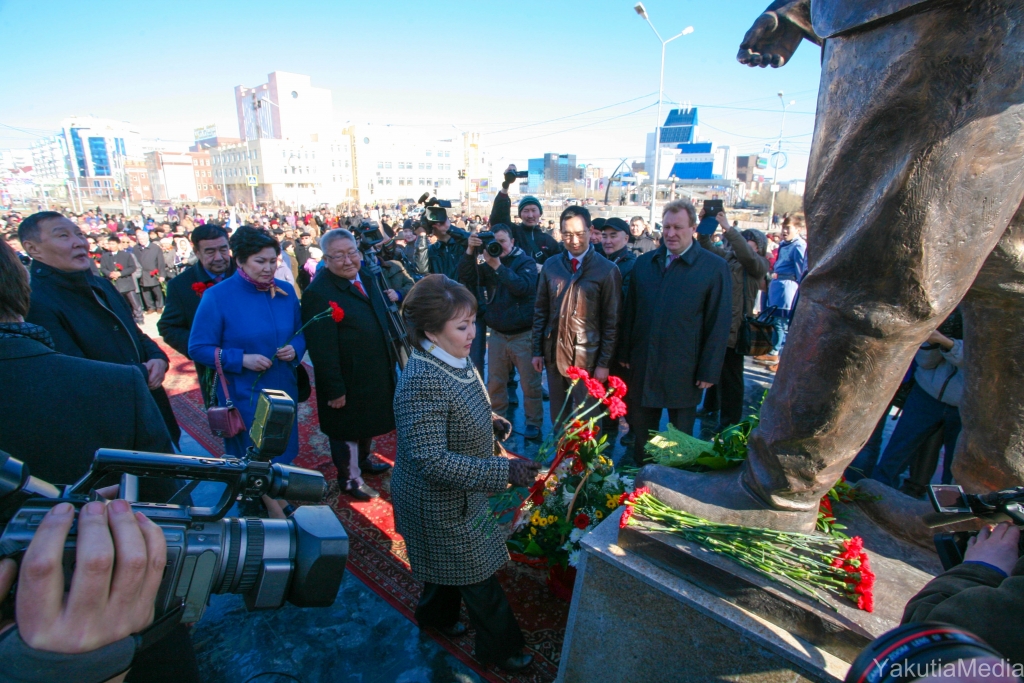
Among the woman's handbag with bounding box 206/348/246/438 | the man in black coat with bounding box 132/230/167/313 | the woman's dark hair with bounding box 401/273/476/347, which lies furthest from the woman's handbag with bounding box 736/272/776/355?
the man in black coat with bounding box 132/230/167/313

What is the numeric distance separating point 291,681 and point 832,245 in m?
2.47

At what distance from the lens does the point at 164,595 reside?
31.0 inches

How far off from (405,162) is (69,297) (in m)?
80.6

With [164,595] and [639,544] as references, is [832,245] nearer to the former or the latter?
[639,544]

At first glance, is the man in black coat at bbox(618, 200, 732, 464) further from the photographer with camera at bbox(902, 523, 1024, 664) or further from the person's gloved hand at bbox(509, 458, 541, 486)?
the photographer with camera at bbox(902, 523, 1024, 664)

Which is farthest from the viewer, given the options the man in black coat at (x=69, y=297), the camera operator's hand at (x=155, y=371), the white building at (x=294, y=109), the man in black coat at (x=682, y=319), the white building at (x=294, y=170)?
the white building at (x=294, y=109)

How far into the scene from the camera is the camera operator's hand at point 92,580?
652 mm

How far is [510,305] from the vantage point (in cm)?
446

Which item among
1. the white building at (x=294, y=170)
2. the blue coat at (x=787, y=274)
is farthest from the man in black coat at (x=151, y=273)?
the white building at (x=294, y=170)

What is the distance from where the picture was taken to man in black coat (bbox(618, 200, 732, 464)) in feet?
11.0

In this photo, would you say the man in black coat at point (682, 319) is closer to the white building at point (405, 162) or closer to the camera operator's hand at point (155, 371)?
the camera operator's hand at point (155, 371)

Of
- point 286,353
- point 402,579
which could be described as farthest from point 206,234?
point 402,579

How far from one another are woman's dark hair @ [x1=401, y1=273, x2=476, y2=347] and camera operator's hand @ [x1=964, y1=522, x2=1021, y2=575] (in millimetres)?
1532

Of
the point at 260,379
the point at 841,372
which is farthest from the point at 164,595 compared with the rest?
the point at 260,379
